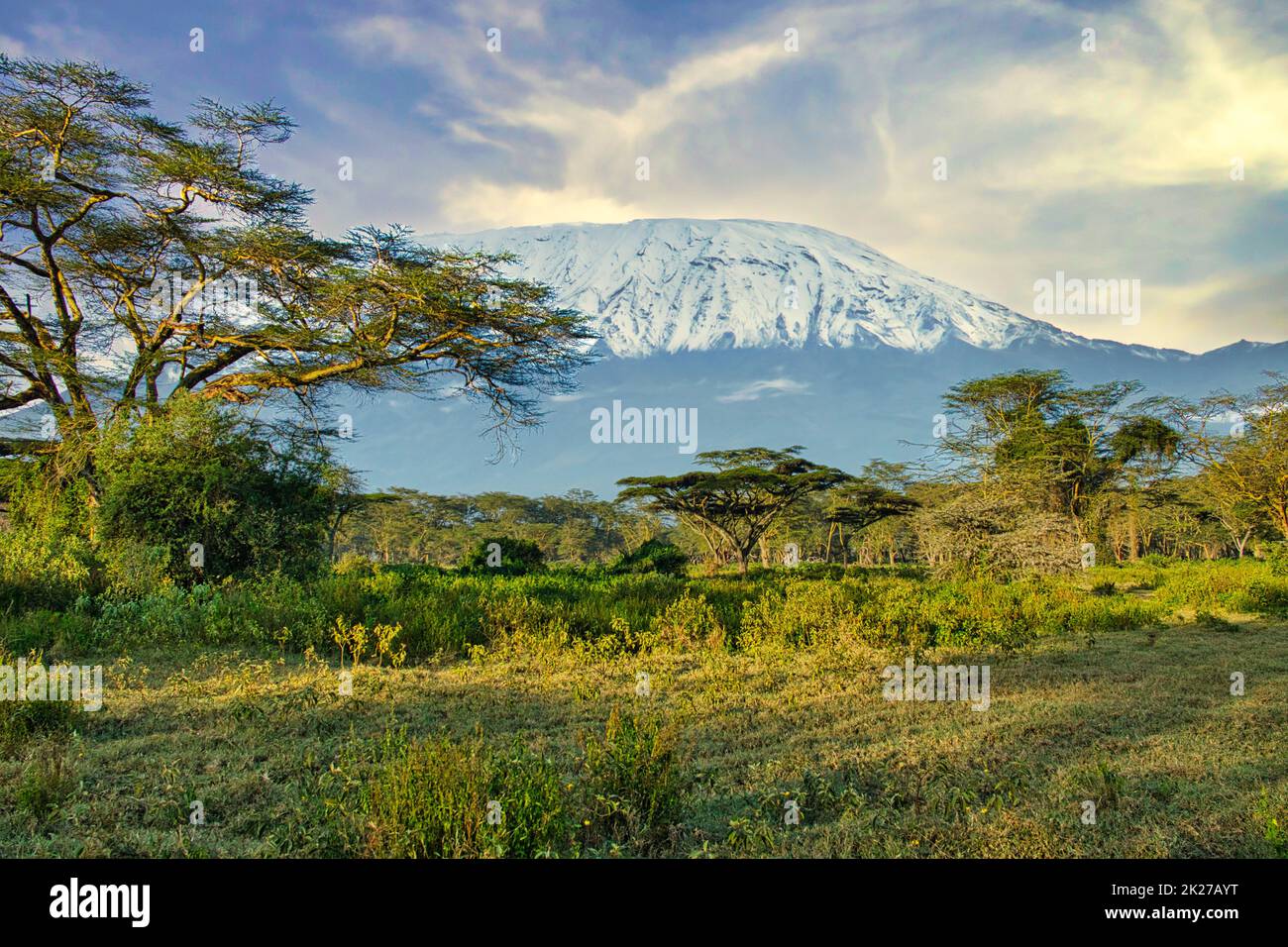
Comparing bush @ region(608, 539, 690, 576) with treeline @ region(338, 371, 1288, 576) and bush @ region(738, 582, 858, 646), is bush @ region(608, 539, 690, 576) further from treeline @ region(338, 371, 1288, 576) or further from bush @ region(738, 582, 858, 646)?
bush @ region(738, 582, 858, 646)

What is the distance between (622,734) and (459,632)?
522 cm

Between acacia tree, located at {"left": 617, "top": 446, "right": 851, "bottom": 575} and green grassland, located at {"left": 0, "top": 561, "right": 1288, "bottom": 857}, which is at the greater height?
acacia tree, located at {"left": 617, "top": 446, "right": 851, "bottom": 575}

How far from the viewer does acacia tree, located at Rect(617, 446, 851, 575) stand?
27547mm

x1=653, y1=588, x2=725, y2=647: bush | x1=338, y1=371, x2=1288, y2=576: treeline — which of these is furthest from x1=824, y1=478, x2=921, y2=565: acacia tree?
x1=653, y1=588, x2=725, y2=647: bush

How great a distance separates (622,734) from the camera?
14.8 ft

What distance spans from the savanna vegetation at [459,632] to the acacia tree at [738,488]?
0.21 metres

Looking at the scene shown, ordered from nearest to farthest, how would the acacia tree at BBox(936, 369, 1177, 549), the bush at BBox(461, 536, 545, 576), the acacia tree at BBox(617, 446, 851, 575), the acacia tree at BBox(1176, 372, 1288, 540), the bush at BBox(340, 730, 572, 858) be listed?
the bush at BBox(340, 730, 572, 858), the bush at BBox(461, 536, 545, 576), the acacia tree at BBox(1176, 372, 1288, 540), the acacia tree at BBox(617, 446, 851, 575), the acacia tree at BBox(936, 369, 1177, 549)

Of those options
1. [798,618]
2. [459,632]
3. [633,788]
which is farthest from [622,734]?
[798,618]

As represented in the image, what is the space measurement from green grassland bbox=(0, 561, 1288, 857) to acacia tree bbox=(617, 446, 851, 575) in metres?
15.9

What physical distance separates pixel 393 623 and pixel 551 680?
292cm

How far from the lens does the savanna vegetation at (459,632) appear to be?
3.82 meters

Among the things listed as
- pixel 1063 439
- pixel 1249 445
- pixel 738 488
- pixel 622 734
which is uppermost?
pixel 1063 439

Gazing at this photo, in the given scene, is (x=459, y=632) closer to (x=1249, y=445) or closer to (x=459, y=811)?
(x=459, y=811)
